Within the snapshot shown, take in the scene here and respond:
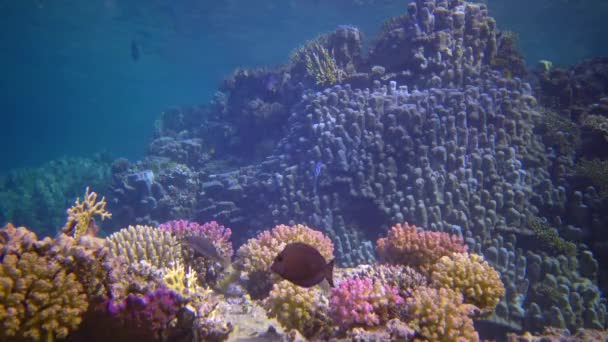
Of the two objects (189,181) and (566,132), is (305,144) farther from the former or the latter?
(566,132)

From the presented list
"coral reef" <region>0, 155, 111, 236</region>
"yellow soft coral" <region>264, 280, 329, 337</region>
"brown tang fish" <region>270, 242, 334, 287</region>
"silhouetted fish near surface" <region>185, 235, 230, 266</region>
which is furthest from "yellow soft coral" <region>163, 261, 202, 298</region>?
"coral reef" <region>0, 155, 111, 236</region>

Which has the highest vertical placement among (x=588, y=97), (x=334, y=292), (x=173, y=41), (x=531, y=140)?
(x=173, y=41)

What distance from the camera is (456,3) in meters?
10.5

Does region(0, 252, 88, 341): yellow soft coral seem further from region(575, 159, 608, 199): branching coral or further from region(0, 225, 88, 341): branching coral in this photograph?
region(575, 159, 608, 199): branching coral

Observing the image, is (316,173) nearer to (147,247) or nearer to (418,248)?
(418,248)

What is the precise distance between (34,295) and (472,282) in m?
4.60

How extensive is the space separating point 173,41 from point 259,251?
4314 centimetres

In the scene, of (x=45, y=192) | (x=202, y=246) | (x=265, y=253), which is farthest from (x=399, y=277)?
(x=45, y=192)

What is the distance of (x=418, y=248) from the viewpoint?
16.5 ft

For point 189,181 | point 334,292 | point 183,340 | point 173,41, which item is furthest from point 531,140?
point 173,41

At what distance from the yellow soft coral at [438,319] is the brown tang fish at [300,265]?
1252 millimetres

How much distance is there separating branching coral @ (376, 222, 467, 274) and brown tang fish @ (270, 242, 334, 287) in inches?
96.9

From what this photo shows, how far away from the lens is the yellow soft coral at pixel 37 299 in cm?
257

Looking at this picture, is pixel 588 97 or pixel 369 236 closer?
pixel 369 236
